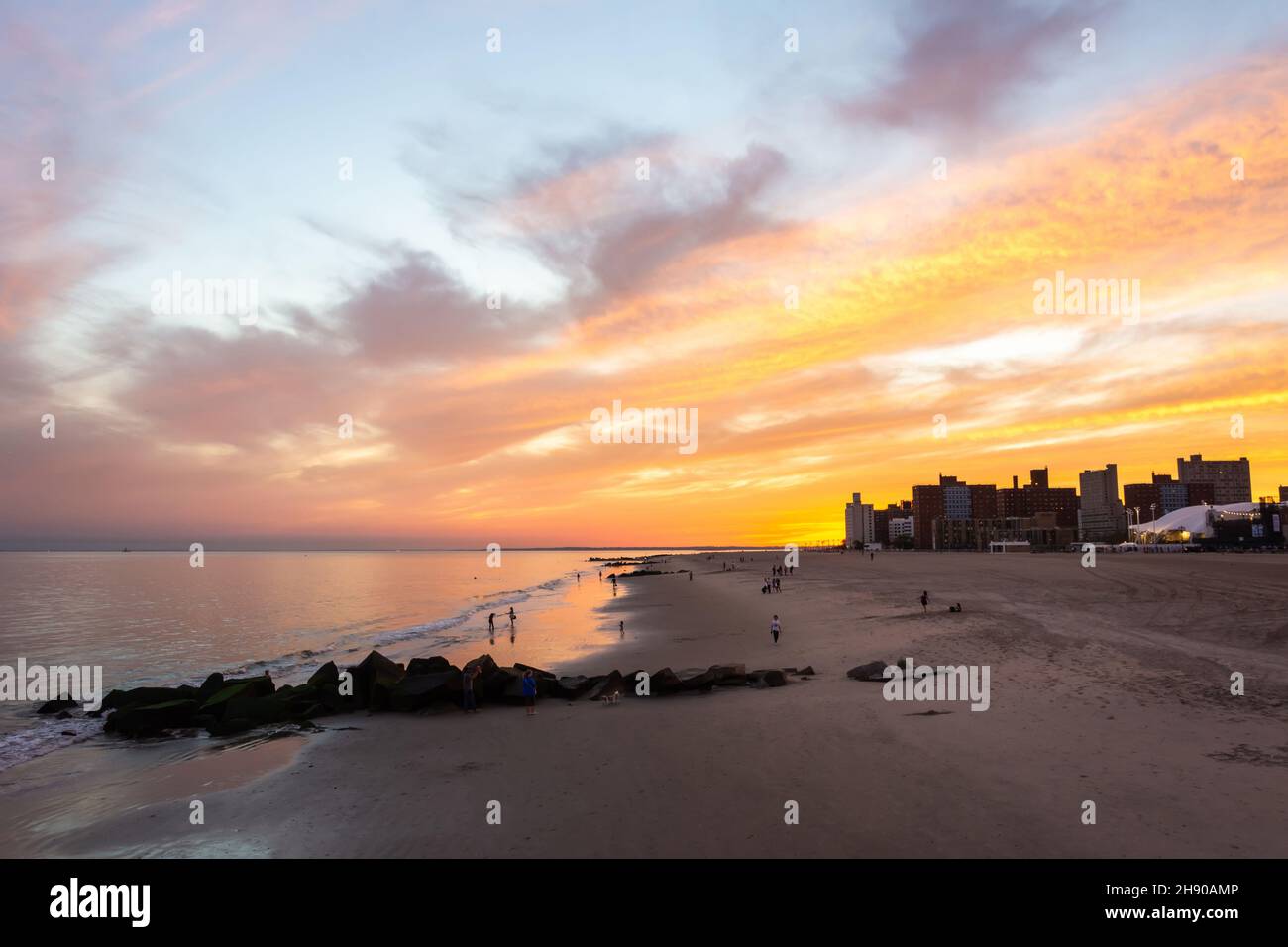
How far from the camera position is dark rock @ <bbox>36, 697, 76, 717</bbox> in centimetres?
2521

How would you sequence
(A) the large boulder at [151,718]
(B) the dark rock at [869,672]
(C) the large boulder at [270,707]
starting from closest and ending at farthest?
(A) the large boulder at [151,718] → (C) the large boulder at [270,707] → (B) the dark rock at [869,672]

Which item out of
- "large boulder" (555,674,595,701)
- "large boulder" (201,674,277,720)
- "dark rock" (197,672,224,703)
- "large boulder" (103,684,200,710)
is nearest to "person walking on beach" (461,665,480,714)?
"large boulder" (555,674,595,701)

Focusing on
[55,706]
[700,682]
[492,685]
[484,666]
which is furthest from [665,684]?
[55,706]

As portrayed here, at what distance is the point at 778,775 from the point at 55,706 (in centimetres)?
2834

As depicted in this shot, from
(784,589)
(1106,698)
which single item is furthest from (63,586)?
(1106,698)

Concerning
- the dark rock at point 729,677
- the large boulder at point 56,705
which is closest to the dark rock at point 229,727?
the large boulder at point 56,705

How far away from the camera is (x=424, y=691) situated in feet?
73.2

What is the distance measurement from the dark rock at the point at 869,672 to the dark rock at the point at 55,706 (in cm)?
2969

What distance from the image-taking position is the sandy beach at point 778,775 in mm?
10406

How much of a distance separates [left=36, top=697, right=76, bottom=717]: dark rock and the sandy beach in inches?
271

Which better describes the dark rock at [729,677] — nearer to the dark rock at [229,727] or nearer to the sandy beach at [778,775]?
the sandy beach at [778,775]

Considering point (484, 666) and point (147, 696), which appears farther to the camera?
point (484, 666)

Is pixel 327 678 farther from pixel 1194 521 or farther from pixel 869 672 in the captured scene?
pixel 1194 521

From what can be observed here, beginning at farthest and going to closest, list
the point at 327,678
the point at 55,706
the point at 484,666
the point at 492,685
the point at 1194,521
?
1. the point at 1194,521
2. the point at 55,706
3. the point at 327,678
4. the point at 484,666
5. the point at 492,685
